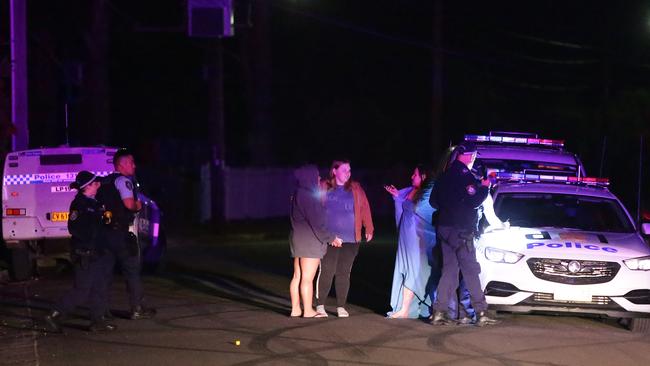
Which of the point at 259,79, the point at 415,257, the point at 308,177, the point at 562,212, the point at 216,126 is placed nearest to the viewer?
the point at 308,177

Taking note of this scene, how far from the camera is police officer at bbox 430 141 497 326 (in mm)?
10508

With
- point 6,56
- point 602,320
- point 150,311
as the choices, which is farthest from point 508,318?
point 6,56

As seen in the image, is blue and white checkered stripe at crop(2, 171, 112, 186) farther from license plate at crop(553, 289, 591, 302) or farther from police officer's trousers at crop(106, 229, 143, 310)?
license plate at crop(553, 289, 591, 302)

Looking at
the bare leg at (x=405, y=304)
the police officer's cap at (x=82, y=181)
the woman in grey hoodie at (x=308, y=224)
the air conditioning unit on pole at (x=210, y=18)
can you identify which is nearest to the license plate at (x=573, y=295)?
the bare leg at (x=405, y=304)

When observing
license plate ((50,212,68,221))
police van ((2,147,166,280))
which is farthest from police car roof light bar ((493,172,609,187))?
license plate ((50,212,68,221))

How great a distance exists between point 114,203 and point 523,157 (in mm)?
5992

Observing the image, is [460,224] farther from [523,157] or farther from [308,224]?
[523,157]

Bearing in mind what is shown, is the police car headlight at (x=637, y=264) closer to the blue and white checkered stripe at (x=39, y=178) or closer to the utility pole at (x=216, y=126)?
the blue and white checkered stripe at (x=39, y=178)

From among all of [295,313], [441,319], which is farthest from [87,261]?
[441,319]

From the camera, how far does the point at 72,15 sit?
31.1 metres

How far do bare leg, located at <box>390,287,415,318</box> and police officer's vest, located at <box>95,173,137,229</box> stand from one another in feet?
10.5

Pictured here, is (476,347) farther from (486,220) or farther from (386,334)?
(486,220)

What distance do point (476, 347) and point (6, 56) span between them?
13368 mm

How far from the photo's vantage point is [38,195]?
15.3 m
